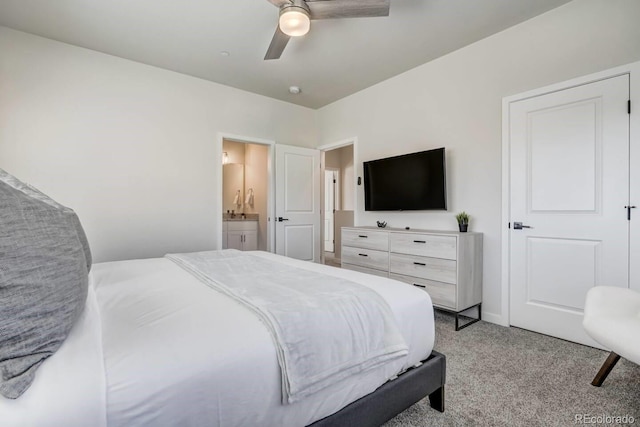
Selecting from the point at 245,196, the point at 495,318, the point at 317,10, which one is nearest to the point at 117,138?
the point at 317,10

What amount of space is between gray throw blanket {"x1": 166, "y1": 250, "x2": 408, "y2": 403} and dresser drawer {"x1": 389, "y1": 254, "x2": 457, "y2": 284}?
1608 millimetres

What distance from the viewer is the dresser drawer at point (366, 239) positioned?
3.34 m

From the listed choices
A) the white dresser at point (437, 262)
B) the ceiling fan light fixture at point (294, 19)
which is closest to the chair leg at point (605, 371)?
the white dresser at point (437, 262)

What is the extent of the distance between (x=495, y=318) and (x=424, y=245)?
94 centimetres

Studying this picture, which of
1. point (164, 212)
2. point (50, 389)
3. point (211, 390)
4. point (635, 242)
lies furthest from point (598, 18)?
point (164, 212)

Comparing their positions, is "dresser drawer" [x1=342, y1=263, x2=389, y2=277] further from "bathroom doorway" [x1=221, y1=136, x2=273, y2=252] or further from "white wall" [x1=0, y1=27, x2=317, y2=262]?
"bathroom doorway" [x1=221, y1=136, x2=273, y2=252]

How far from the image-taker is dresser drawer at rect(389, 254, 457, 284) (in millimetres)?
2762

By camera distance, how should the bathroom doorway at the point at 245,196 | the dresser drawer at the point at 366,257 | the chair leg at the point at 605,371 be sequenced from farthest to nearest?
the bathroom doorway at the point at 245,196, the dresser drawer at the point at 366,257, the chair leg at the point at 605,371

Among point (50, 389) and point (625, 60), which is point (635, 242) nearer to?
point (625, 60)

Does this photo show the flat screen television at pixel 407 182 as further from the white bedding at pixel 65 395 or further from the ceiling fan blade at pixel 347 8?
the white bedding at pixel 65 395

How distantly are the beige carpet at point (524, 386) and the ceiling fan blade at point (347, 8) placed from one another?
7.99 feet

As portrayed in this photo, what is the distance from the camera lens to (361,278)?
170 cm

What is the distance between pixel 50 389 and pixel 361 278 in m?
1.31

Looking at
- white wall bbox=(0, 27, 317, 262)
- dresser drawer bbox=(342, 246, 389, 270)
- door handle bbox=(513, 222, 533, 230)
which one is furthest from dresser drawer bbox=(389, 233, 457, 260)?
white wall bbox=(0, 27, 317, 262)
